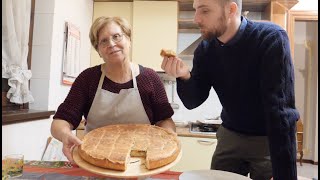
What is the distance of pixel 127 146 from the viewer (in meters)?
0.89

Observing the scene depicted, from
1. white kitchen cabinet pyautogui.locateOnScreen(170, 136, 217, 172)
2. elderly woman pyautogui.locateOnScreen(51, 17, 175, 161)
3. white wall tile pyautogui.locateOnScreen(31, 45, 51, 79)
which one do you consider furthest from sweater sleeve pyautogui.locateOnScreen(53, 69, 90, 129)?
white kitchen cabinet pyautogui.locateOnScreen(170, 136, 217, 172)

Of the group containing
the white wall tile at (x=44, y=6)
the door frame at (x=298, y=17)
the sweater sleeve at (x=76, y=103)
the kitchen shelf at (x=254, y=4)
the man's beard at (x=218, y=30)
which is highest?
the kitchen shelf at (x=254, y=4)

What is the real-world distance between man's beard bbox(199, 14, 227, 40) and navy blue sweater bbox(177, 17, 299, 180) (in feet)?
0.20

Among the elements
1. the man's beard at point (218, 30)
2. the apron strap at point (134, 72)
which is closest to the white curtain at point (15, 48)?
the apron strap at point (134, 72)

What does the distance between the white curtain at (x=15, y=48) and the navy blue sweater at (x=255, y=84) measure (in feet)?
3.66

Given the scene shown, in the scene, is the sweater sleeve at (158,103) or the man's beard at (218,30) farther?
the sweater sleeve at (158,103)

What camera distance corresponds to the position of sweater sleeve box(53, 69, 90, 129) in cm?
109

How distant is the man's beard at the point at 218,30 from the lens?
3.39 ft

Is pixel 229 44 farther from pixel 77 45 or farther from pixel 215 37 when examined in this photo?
pixel 77 45

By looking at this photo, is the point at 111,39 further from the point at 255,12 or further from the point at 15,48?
the point at 255,12

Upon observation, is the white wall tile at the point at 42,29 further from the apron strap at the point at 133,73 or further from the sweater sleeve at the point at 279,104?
the sweater sleeve at the point at 279,104

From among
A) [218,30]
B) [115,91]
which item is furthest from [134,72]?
[218,30]

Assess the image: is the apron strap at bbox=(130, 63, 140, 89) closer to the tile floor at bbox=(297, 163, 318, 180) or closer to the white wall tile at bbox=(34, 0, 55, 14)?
the white wall tile at bbox=(34, 0, 55, 14)

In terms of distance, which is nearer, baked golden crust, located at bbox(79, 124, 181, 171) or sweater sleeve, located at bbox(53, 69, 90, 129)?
baked golden crust, located at bbox(79, 124, 181, 171)
